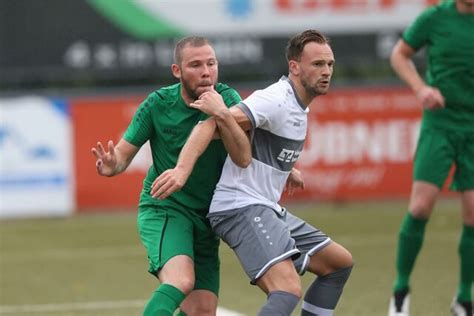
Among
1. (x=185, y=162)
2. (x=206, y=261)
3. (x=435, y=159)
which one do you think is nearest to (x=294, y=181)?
(x=206, y=261)

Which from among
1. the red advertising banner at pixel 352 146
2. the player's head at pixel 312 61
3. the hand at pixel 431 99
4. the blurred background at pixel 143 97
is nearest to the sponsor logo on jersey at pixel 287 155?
the player's head at pixel 312 61

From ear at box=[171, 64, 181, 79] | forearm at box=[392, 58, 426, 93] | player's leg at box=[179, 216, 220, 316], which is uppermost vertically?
ear at box=[171, 64, 181, 79]

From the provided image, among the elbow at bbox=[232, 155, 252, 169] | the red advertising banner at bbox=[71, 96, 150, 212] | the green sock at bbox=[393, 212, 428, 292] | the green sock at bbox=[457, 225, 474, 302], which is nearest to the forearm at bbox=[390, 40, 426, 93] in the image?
the green sock at bbox=[393, 212, 428, 292]

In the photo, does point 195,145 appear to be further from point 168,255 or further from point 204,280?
point 204,280

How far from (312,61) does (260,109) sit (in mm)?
411

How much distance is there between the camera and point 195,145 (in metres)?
7.41

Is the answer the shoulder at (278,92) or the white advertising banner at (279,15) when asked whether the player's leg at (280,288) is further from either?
the white advertising banner at (279,15)

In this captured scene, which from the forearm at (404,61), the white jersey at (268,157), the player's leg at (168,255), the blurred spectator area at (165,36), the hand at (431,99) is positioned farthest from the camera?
the blurred spectator area at (165,36)

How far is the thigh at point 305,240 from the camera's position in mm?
7846

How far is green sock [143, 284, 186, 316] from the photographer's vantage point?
7.50 m

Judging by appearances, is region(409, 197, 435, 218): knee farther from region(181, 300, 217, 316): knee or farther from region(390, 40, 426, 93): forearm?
region(181, 300, 217, 316): knee

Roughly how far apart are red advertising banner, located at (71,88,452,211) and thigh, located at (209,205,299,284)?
11107 millimetres

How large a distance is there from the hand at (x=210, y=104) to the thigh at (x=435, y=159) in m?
2.84

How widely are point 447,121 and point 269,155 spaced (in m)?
2.64
